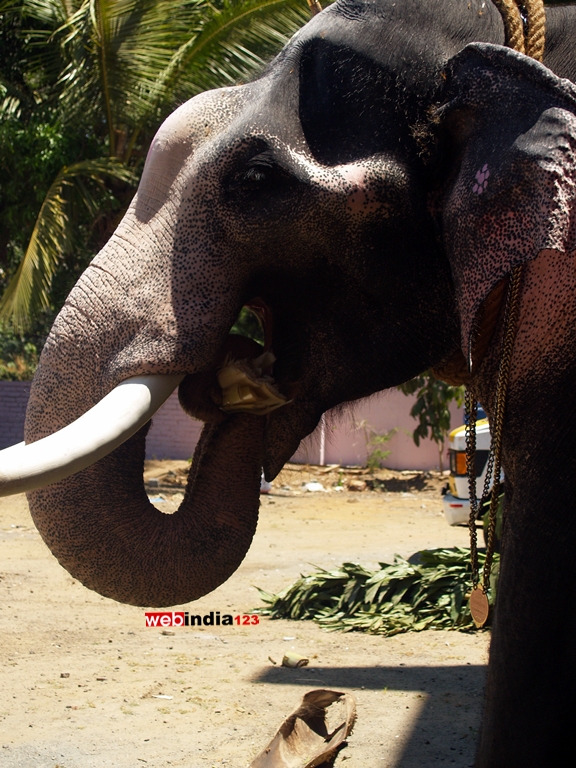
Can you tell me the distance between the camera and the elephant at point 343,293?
209 cm

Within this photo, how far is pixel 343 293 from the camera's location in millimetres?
2350

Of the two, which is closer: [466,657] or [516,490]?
[516,490]

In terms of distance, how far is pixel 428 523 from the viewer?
35.6ft

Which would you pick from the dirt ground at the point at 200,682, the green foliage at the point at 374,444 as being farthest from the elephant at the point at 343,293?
the green foliage at the point at 374,444

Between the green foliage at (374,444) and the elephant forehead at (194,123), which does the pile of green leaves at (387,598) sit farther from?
the green foliage at (374,444)

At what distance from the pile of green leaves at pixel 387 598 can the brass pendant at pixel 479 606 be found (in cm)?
318

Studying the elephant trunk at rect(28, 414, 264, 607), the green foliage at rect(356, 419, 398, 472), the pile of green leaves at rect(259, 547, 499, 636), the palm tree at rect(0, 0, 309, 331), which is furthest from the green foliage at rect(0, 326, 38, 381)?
the elephant trunk at rect(28, 414, 264, 607)

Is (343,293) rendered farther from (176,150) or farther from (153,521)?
(153,521)

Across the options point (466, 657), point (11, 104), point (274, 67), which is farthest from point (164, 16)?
point (274, 67)

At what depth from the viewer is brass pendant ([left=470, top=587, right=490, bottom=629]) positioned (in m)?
2.36

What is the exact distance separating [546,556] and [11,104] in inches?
447

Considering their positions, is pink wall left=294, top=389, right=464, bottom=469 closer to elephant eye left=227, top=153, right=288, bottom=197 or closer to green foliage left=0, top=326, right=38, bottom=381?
green foliage left=0, top=326, right=38, bottom=381

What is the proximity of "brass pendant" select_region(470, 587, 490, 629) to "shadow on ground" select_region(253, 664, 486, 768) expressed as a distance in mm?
1286

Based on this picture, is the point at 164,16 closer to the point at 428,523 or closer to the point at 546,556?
the point at 428,523
